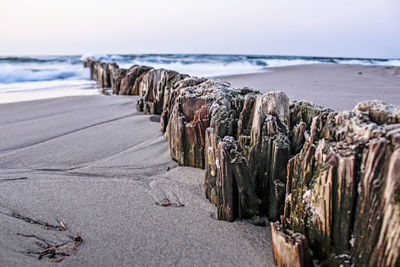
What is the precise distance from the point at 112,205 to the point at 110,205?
0.05 feet

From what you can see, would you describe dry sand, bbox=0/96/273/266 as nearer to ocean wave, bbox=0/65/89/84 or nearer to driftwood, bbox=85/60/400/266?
driftwood, bbox=85/60/400/266

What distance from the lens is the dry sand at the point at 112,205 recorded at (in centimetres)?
172

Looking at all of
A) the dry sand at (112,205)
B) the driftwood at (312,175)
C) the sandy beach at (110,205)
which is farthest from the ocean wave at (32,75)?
the driftwood at (312,175)

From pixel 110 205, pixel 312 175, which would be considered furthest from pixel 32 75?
pixel 312 175

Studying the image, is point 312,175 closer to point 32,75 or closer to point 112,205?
point 112,205

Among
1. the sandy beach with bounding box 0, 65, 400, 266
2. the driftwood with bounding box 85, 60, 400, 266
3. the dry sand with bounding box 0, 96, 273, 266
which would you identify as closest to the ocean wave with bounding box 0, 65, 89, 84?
the sandy beach with bounding box 0, 65, 400, 266

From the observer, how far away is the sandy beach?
5.63 ft

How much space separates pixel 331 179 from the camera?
1452mm

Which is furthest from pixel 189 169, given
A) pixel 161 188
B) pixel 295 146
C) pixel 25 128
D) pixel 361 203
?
pixel 25 128

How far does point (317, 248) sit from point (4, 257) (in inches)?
63.6

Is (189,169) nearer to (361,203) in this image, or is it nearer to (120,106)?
(361,203)

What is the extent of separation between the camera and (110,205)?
7.43ft

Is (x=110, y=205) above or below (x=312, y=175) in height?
below

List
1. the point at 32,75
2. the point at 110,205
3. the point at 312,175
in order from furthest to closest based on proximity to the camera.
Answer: the point at 32,75
the point at 110,205
the point at 312,175
